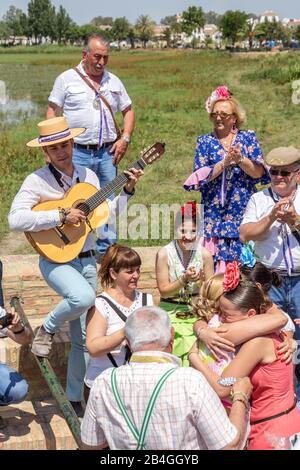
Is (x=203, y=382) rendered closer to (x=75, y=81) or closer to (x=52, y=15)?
(x=75, y=81)

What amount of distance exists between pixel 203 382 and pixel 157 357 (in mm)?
209

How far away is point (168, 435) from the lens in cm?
286

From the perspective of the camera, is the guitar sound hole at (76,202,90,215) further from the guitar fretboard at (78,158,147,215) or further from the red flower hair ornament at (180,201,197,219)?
the red flower hair ornament at (180,201,197,219)

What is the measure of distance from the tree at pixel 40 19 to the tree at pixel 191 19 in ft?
81.6

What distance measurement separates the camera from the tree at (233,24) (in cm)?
10129

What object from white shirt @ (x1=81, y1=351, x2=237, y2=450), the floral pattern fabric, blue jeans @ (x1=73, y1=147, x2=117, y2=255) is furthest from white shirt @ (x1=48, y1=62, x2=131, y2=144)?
white shirt @ (x1=81, y1=351, x2=237, y2=450)

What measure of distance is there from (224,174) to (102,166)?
4.54 ft

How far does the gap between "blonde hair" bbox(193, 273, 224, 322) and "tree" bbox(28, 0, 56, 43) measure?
134492 mm

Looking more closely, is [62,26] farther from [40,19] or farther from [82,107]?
[82,107]

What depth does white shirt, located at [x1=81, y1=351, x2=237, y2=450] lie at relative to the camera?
2.82 metres

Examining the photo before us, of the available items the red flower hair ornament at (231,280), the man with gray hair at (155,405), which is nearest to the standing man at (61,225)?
the red flower hair ornament at (231,280)

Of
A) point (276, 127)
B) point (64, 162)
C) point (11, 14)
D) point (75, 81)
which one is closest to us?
point (64, 162)

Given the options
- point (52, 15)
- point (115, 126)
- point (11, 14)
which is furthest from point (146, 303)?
point (11, 14)

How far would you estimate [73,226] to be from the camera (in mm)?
4816
